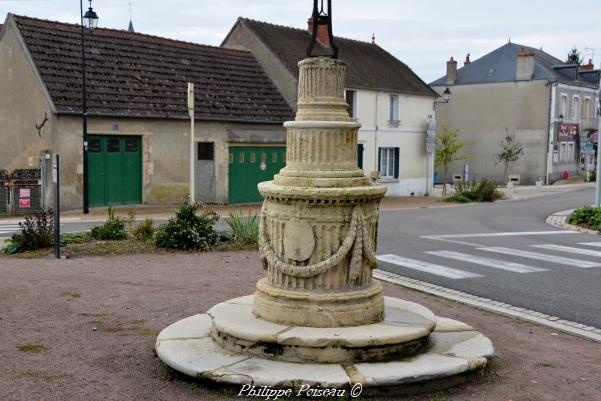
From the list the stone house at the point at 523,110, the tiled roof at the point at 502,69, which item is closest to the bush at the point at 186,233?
the stone house at the point at 523,110

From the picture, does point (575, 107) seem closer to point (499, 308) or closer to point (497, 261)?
point (497, 261)

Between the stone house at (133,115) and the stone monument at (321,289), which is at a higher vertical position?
the stone house at (133,115)

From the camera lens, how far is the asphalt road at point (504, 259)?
30.4 feet

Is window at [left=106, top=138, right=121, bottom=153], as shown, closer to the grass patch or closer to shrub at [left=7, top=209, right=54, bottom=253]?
shrub at [left=7, top=209, right=54, bottom=253]

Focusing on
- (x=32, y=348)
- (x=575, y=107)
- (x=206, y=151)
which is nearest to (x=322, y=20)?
(x=32, y=348)

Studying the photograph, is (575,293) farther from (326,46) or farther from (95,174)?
(326,46)

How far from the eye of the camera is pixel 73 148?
2050cm

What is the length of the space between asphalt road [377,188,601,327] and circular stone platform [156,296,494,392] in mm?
2960

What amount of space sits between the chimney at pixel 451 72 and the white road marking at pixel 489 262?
32.4m

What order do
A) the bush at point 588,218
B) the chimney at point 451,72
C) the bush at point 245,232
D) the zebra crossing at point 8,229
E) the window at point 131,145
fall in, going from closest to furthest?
the bush at point 245,232 < the zebra crossing at point 8,229 < the bush at point 588,218 < the window at point 131,145 < the chimney at point 451,72

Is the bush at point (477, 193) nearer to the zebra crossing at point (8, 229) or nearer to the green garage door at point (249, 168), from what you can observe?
the green garage door at point (249, 168)

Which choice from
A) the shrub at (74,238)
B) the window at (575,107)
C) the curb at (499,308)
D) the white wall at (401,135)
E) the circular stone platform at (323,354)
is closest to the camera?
the circular stone platform at (323,354)

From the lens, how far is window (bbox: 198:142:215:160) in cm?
2362

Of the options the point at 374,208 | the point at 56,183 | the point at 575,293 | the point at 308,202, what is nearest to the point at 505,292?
the point at 575,293
